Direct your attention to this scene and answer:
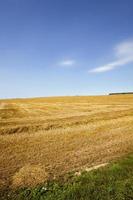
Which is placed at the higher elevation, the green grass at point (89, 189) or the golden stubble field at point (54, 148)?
the golden stubble field at point (54, 148)

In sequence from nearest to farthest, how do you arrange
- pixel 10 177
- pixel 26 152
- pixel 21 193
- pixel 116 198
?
1. pixel 116 198
2. pixel 21 193
3. pixel 10 177
4. pixel 26 152

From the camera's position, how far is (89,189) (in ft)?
24.1

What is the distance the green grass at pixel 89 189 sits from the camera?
7.00 metres

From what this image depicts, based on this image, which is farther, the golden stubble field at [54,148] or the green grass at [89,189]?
the golden stubble field at [54,148]

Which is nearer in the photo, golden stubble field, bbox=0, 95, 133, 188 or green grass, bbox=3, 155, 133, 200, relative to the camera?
green grass, bbox=3, 155, 133, 200

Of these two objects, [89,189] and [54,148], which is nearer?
[89,189]

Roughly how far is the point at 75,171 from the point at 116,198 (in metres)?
2.50

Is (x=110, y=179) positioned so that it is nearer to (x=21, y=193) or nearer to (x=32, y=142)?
(x=21, y=193)

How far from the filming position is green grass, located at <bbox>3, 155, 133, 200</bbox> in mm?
7003

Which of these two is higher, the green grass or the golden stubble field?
the golden stubble field

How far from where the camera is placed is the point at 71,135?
50.6 feet

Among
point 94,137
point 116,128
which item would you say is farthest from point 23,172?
point 116,128

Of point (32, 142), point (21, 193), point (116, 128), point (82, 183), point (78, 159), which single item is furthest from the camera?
point (116, 128)

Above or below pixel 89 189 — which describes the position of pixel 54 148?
above
